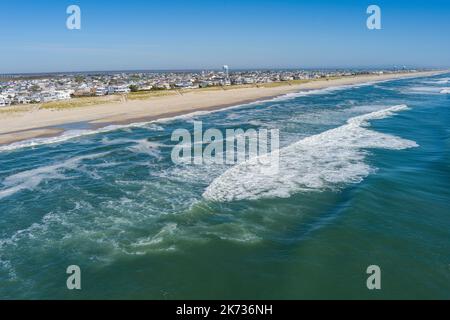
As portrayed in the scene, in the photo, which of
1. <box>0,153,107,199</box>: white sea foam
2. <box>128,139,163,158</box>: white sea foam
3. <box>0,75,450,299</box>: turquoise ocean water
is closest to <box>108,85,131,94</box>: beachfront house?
<box>128,139,163,158</box>: white sea foam

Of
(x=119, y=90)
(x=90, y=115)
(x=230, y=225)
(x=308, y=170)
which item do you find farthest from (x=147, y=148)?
(x=119, y=90)

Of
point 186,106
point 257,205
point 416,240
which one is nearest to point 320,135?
point 257,205

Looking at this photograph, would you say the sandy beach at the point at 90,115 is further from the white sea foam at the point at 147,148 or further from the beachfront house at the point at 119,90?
the beachfront house at the point at 119,90

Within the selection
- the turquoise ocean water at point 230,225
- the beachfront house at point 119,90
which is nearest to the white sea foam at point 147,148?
the turquoise ocean water at point 230,225

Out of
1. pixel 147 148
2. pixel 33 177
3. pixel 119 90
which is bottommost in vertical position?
pixel 33 177

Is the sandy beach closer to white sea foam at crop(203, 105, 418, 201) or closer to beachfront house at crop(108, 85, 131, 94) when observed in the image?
beachfront house at crop(108, 85, 131, 94)

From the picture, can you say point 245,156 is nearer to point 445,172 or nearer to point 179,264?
point 445,172

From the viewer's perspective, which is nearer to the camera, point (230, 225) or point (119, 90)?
point (230, 225)

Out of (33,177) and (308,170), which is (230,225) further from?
(33,177)

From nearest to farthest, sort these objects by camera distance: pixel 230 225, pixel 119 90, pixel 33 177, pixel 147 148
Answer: pixel 230 225 < pixel 33 177 < pixel 147 148 < pixel 119 90
